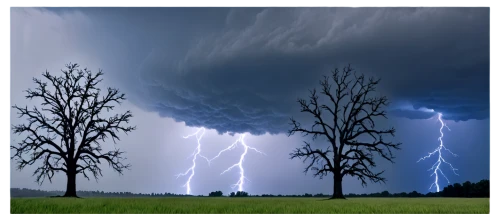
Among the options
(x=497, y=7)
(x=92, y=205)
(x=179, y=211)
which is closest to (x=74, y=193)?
(x=92, y=205)

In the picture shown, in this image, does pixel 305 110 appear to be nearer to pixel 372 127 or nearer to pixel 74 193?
pixel 372 127

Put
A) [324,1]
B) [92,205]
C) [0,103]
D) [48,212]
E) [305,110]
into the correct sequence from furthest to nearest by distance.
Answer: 1. [305,110]
2. [92,205]
3. [48,212]
4. [324,1]
5. [0,103]

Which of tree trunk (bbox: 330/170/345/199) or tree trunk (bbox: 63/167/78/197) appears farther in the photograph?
tree trunk (bbox: 63/167/78/197)

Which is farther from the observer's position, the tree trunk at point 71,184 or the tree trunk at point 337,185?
the tree trunk at point 71,184

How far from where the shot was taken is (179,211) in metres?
12.0

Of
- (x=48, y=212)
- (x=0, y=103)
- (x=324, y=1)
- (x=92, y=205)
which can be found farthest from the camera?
(x=92, y=205)

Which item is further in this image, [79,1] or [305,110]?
[305,110]

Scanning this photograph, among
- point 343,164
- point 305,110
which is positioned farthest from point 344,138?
point 305,110

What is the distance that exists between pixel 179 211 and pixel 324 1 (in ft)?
20.5

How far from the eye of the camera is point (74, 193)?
19281mm

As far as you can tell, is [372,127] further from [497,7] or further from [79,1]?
[79,1]

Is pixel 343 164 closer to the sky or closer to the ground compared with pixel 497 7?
closer to the ground

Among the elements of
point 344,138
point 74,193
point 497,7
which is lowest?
point 74,193

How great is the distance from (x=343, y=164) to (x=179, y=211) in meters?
9.38
